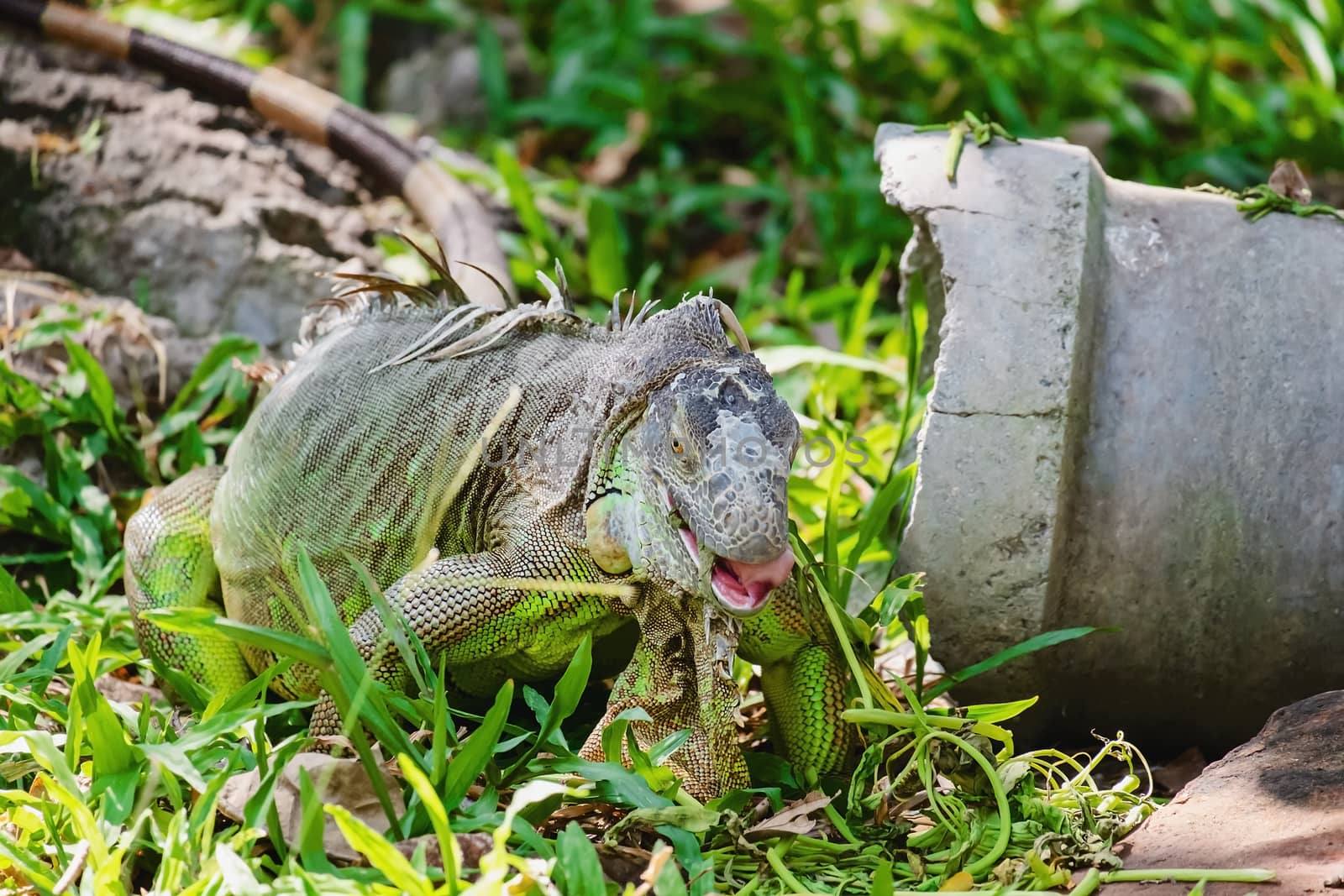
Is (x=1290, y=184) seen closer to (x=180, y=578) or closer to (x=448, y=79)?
(x=180, y=578)

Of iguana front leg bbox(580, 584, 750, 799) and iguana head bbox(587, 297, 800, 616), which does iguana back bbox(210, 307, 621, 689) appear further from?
iguana front leg bbox(580, 584, 750, 799)

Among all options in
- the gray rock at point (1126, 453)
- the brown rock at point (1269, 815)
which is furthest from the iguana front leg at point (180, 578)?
the brown rock at point (1269, 815)

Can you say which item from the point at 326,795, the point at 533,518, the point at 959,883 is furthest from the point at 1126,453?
the point at 326,795

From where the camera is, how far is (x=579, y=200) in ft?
21.0

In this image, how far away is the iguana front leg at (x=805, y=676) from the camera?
309cm

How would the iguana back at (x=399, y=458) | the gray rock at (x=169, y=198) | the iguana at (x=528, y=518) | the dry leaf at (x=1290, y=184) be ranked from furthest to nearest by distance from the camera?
the gray rock at (x=169, y=198) < the dry leaf at (x=1290, y=184) < the iguana back at (x=399, y=458) < the iguana at (x=528, y=518)

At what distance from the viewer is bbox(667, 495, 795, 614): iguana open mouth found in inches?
101

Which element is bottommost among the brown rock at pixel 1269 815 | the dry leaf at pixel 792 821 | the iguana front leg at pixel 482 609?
the dry leaf at pixel 792 821

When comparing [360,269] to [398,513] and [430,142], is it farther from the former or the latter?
[398,513]

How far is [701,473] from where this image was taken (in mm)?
2596

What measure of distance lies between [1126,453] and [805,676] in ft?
3.26

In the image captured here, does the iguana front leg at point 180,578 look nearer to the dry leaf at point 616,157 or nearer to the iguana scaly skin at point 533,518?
the iguana scaly skin at point 533,518

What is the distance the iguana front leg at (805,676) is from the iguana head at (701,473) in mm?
412

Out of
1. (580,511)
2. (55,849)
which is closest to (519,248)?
(580,511)
